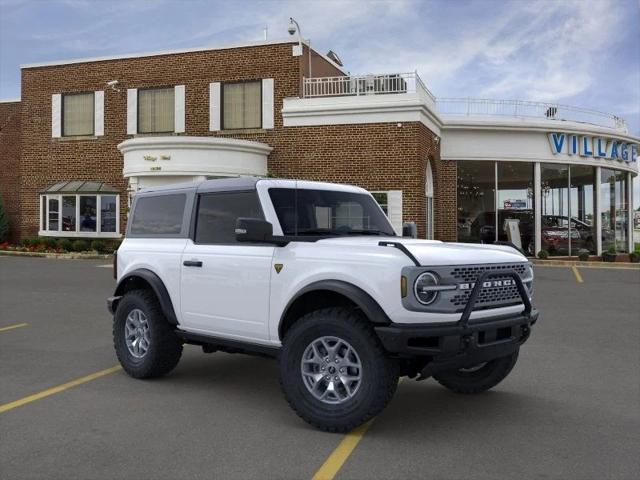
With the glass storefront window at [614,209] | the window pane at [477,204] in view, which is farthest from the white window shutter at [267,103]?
the glass storefront window at [614,209]

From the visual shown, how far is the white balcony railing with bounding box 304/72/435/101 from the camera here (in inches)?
841

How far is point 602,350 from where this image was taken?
7.95m

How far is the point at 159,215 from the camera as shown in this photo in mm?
6582

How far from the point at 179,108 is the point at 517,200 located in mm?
13746

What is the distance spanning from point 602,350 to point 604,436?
351cm

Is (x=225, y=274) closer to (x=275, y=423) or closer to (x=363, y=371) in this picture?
(x=275, y=423)

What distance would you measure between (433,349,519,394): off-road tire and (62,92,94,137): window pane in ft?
78.0

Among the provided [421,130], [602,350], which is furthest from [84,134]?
[602,350]

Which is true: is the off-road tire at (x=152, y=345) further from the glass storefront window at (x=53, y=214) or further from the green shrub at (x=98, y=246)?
the glass storefront window at (x=53, y=214)

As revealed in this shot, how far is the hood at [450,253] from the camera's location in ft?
14.9

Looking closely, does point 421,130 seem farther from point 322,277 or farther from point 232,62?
point 322,277

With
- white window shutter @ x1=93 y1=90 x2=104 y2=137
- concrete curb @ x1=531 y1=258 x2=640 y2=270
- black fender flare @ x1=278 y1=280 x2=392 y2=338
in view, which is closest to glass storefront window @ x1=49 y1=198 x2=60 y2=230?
white window shutter @ x1=93 y1=90 x2=104 y2=137

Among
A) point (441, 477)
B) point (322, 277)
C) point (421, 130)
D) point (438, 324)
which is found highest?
point (421, 130)

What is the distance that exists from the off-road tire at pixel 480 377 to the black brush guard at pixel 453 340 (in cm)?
90
